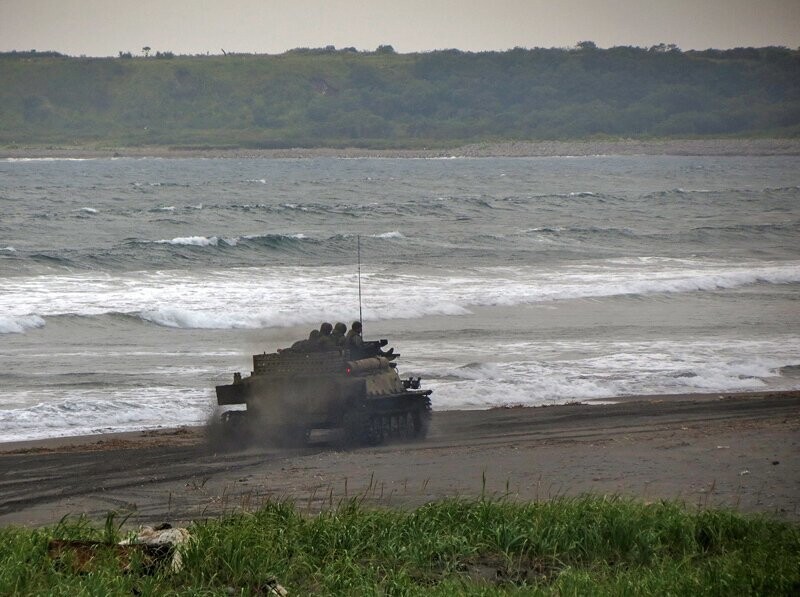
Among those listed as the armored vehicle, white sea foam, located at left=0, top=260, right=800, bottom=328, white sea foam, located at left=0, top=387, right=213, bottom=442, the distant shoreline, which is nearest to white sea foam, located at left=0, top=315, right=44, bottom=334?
white sea foam, located at left=0, top=260, right=800, bottom=328

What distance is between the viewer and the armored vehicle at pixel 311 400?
17.3m

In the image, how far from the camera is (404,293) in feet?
112

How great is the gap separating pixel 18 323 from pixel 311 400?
1268 cm

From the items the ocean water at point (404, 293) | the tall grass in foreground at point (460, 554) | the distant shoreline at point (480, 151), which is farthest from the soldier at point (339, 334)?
the distant shoreline at point (480, 151)

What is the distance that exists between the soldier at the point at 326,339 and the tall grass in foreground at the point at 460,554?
655 centimetres

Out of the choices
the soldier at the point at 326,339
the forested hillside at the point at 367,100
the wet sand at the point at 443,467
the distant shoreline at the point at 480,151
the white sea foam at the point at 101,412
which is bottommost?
the white sea foam at the point at 101,412

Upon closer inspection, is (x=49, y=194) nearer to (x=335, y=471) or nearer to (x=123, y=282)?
(x=123, y=282)

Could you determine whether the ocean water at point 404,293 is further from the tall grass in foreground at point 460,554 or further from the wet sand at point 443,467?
the tall grass in foreground at point 460,554

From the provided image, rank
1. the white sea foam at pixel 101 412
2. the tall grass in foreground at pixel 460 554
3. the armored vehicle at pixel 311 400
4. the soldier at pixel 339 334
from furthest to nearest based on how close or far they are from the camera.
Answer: the white sea foam at pixel 101 412 → the soldier at pixel 339 334 → the armored vehicle at pixel 311 400 → the tall grass in foreground at pixel 460 554

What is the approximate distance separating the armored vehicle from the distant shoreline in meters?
128

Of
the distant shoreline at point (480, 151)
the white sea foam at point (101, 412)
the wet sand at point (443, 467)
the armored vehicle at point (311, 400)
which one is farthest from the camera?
the distant shoreline at point (480, 151)

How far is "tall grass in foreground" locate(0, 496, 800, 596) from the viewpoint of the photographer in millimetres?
9203

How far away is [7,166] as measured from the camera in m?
121

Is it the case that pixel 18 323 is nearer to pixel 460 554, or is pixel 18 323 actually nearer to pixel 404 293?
pixel 404 293
